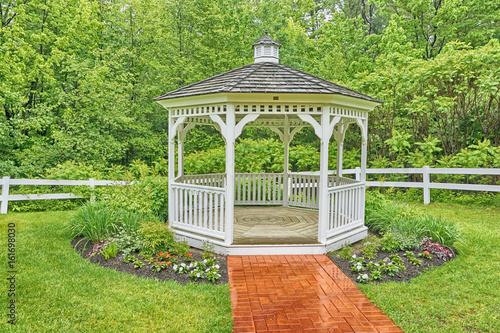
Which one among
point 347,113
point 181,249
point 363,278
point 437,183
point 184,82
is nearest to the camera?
point 363,278

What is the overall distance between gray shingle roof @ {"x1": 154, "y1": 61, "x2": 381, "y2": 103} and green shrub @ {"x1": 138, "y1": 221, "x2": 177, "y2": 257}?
8.38 ft

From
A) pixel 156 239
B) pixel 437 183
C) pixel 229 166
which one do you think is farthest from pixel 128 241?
pixel 437 183

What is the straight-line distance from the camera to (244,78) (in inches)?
269

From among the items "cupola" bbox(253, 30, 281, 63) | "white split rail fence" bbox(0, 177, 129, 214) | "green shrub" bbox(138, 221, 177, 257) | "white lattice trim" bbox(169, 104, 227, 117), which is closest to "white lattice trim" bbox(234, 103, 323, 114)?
"white lattice trim" bbox(169, 104, 227, 117)

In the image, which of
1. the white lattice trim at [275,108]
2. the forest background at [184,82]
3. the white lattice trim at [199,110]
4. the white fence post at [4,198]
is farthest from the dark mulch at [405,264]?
the white fence post at [4,198]

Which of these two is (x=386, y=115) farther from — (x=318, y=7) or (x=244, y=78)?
(x=318, y=7)

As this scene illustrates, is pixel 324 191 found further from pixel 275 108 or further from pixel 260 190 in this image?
pixel 260 190

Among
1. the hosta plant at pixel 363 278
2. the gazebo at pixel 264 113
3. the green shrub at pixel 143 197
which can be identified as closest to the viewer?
the hosta plant at pixel 363 278

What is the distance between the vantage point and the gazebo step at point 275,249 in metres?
6.52

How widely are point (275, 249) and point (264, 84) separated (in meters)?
3.03

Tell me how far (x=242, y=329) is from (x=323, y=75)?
14540 millimetres

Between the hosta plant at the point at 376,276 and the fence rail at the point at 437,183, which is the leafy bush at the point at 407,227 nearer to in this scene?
the hosta plant at the point at 376,276

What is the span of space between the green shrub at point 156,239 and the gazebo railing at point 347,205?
9.74 feet

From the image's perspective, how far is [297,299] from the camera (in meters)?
4.75
